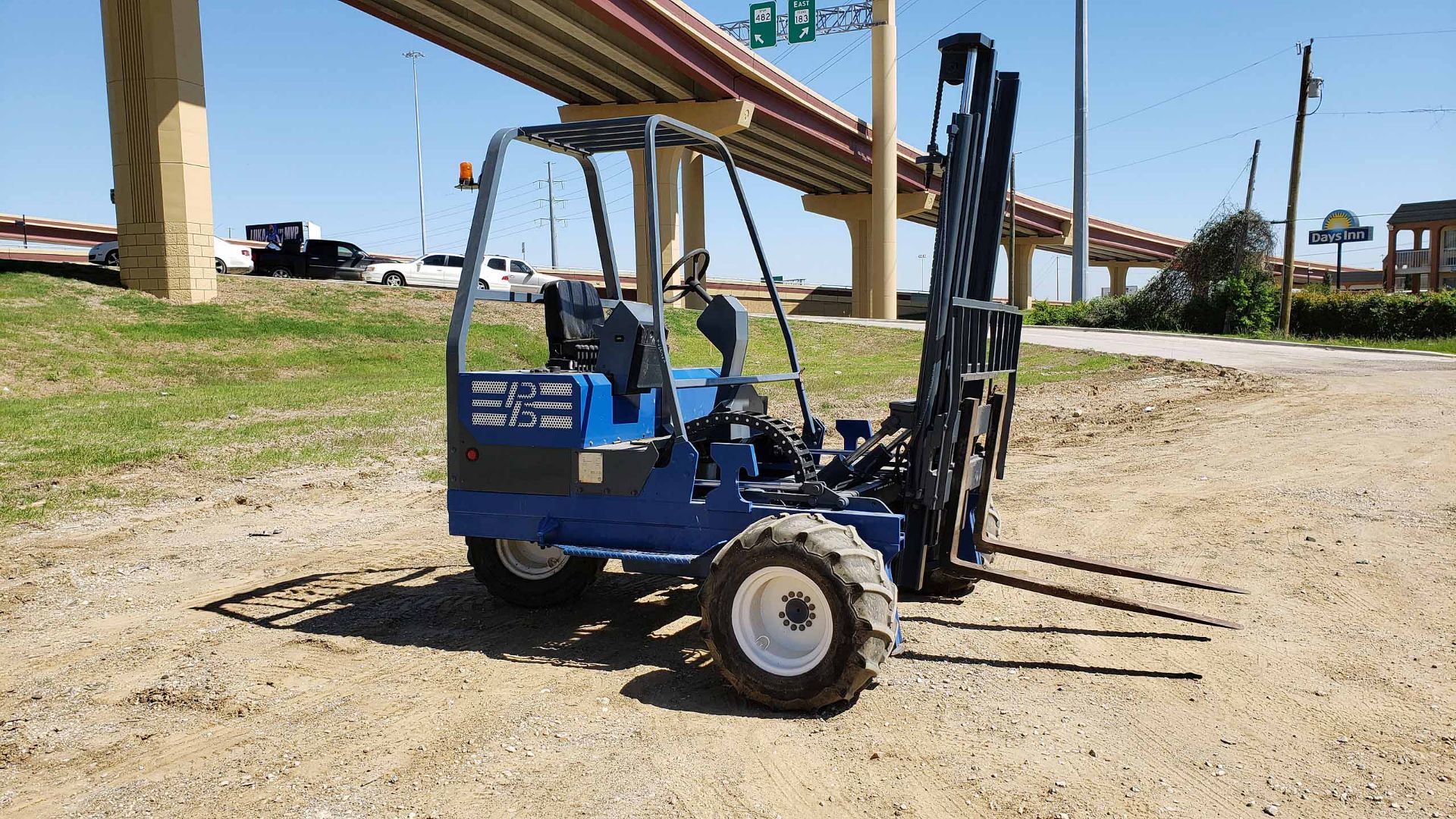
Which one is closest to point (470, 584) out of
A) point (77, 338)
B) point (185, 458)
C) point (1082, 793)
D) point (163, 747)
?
point (163, 747)

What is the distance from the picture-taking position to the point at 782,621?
16.1ft

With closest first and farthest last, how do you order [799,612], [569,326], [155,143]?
[799,612] → [569,326] → [155,143]

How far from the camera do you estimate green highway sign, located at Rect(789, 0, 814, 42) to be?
1583 inches

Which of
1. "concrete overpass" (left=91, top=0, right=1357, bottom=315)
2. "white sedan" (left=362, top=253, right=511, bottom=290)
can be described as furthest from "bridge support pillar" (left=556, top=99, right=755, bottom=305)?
"white sedan" (left=362, top=253, right=511, bottom=290)

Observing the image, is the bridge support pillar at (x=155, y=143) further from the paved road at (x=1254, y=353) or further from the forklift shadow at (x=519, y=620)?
the paved road at (x=1254, y=353)

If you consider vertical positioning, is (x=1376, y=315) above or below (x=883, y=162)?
below

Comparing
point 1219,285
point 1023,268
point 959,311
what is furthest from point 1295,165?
point 1023,268

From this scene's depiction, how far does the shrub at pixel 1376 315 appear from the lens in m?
31.0

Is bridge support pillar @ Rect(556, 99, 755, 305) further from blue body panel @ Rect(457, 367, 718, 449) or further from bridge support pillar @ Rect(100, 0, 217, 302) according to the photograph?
blue body panel @ Rect(457, 367, 718, 449)

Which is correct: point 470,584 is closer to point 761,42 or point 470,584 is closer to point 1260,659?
point 1260,659

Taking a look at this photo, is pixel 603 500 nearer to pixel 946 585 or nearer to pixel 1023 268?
pixel 946 585

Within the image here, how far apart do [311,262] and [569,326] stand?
32.3m

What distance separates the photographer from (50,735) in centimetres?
453

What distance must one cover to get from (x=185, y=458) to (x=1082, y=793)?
10.7m
